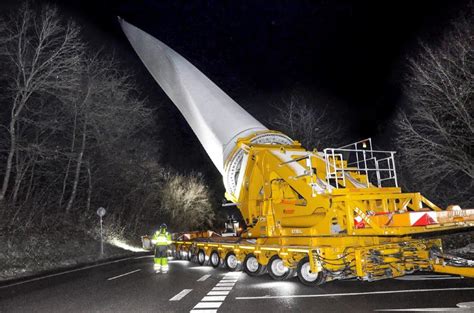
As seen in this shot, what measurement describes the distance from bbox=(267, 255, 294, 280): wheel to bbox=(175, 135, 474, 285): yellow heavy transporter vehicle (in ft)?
0.08

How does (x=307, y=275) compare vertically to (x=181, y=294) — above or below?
above

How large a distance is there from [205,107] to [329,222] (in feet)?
19.4

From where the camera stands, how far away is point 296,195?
10492 mm

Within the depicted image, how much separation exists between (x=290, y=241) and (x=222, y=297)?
2.79 meters

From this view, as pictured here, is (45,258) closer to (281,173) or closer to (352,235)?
(281,173)

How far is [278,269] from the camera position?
10.6 m

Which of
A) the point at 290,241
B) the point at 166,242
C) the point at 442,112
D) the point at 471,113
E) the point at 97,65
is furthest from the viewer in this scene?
the point at 97,65

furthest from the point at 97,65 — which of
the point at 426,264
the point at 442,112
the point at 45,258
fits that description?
the point at 426,264

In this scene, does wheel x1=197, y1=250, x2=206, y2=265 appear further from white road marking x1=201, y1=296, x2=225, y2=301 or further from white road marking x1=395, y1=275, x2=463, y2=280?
white road marking x1=395, y1=275, x2=463, y2=280

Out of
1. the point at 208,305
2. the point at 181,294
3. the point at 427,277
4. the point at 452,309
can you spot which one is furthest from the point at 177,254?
the point at 452,309

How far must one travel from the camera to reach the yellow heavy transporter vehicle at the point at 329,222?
8.37 metres

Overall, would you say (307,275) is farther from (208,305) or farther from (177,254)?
(177,254)

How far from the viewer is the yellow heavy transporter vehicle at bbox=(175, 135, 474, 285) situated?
27.5 feet

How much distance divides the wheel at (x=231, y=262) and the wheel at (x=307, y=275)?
390 cm
